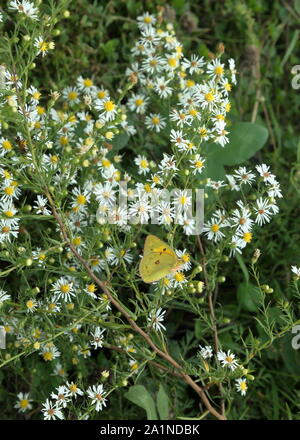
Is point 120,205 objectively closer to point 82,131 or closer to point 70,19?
point 82,131

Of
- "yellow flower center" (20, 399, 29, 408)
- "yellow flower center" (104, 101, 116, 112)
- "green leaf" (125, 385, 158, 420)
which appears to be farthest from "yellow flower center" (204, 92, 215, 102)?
"yellow flower center" (20, 399, 29, 408)

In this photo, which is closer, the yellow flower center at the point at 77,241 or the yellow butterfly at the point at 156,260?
the yellow butterfly at the point at 156,260

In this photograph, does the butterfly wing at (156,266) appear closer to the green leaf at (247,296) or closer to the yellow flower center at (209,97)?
the yellow flower center at (209,97)

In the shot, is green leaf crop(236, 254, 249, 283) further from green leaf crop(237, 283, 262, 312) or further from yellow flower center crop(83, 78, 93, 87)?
yellow flower center crop(83, 78, 93, 87)

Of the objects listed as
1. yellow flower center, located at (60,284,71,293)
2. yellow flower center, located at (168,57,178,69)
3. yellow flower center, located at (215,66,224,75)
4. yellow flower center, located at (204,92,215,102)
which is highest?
yellow flower center, located at (215,66,224,75)

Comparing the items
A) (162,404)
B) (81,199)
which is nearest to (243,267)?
(162,404)

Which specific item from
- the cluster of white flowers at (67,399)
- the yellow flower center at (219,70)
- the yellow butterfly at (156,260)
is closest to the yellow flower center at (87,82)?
the yellow flower center at (219,70)

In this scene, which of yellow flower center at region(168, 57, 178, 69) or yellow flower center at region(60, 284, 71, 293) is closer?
yellow flower center at region(60, 284, 71, 293)
